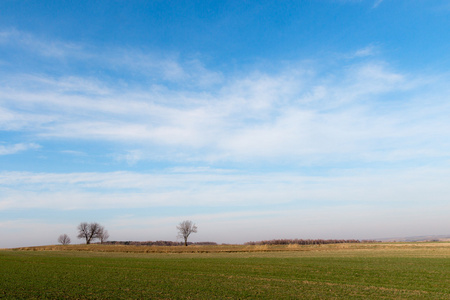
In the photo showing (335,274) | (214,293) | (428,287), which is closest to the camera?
(214,293)

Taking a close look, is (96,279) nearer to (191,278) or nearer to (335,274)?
(191,278)

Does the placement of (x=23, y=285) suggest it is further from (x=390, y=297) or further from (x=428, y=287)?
(x=428, y=287)

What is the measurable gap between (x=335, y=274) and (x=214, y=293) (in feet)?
45.2

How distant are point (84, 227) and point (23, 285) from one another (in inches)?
5572

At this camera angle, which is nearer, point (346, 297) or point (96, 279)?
point (346, 297)

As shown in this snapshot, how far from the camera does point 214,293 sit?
2025 centimetres

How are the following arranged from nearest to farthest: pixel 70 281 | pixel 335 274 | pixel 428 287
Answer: pixel 428 287
pixel 70 281
pixel 335 274

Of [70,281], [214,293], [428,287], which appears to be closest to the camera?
[214,293]

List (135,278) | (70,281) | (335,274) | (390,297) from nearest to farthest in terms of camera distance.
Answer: (390,297), (70,281), (135,278), (335,274)

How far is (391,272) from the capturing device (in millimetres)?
30359

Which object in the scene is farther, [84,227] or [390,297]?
Answer: [84,227]

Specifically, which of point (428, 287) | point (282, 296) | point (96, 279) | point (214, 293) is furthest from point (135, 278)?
point (428, 287)

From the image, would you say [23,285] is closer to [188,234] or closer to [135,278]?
[135,278]

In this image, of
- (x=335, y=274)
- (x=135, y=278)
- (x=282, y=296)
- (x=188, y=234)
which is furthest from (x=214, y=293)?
(x=188, y=234)
